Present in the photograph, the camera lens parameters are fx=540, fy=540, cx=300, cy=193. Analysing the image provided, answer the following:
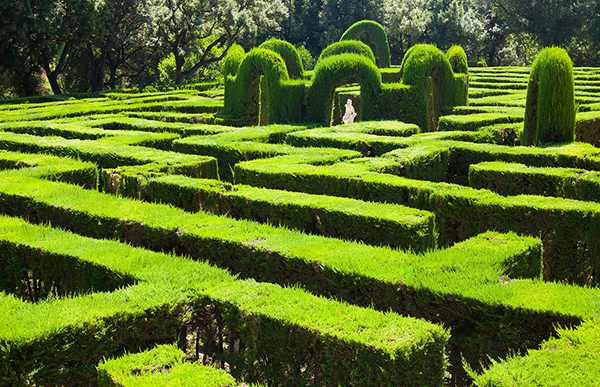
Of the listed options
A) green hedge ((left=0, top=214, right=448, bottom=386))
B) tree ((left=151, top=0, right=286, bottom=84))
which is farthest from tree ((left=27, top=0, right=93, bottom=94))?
green hedge ((left=0, top=214, right=448, bottom=386))

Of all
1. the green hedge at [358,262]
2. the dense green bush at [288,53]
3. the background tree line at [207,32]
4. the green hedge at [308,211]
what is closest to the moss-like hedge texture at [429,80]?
the dense green bush at [288,53]

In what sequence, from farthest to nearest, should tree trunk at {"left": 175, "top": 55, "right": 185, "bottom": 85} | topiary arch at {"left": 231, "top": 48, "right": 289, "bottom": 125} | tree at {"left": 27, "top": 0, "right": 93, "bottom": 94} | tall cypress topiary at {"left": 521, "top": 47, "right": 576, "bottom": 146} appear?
tree trunk at {"left": 175, "top": 55, "right": 185, "bottom": 85}, tree at {"left": 27, "top": 0, "right": 93, "bottom": 94}, topiary arch at {"left": 231, "top": 48, "right": 289, "bottom": 125}, tall cypress topiary at {"left": 521, "top": 47, "right": 576, "bottom": 146}

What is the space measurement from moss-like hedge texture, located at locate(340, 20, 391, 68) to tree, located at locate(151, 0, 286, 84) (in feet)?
29.2

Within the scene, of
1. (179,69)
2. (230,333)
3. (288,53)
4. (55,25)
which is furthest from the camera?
(179,69)

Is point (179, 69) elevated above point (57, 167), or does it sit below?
above

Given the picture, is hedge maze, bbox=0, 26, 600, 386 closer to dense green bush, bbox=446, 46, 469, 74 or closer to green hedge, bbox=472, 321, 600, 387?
green hedge, bbox=472, 321, 600, 387

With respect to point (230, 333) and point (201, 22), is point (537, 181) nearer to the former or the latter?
point (230, 333)

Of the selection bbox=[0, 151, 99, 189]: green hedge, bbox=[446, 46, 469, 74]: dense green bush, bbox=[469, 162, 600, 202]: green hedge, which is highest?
bbox=[446, 46, 469, 74]: dense green bush

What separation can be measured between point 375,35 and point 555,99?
24.1 metres

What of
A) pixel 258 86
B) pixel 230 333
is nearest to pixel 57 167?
pixel 230 333

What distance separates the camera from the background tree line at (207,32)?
30.7 metres

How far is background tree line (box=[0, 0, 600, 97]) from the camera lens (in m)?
30.7

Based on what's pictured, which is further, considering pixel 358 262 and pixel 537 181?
pixel 537 181

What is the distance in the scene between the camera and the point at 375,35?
34.8 metres
